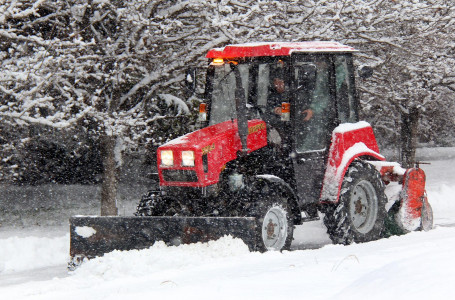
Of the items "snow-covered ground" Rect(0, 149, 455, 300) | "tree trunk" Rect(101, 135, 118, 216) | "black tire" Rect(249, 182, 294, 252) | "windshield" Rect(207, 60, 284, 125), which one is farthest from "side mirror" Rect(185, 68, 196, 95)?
"tree trunk" Rect(101, 135, 118, 216)

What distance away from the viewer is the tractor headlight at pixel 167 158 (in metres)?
6.84

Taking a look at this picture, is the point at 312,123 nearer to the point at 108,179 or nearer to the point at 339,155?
the point at 339,155

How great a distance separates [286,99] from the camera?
7094mm

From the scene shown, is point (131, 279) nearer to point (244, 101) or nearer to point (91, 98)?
point (244, 101)

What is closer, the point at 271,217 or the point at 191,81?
the point at 271,217

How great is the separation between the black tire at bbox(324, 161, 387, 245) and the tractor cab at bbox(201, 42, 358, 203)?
1.04 ft

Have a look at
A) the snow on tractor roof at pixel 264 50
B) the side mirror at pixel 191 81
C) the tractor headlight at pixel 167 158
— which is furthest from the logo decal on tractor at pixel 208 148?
the snow on tractor roof at pixel 264 50

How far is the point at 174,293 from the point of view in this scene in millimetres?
4562

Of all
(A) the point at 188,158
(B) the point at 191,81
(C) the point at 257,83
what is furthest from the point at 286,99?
(A) the point at 188,158

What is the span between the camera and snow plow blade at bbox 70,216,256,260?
6305 mm

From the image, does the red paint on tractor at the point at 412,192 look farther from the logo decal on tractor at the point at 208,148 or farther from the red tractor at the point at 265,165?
the logo decal on tractor at the point at 208,148

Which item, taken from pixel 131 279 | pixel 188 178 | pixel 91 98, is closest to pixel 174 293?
pixel 131 279

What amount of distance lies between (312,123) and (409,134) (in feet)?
35.4

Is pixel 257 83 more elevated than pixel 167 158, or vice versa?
pixel 257 83
